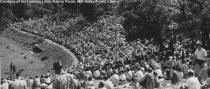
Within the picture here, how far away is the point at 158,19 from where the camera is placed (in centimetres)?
3766

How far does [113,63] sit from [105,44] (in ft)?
61.3

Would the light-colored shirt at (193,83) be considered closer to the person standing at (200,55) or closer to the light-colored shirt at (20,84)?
the person standing at (200,55)

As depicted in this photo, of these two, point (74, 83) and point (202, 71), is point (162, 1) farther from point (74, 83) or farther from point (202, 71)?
point (74, 83)

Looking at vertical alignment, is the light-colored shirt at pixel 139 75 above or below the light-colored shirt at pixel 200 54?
below

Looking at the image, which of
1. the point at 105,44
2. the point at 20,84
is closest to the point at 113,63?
the point at 20,84

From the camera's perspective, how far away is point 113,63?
32.7 metres

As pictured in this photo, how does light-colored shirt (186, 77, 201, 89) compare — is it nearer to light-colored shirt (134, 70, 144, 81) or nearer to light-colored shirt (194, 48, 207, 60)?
light-colored shirt (194, 48, 207, 60)

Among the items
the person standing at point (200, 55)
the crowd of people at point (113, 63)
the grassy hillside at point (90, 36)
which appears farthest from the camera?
the grassy hillside at point (90, 36)

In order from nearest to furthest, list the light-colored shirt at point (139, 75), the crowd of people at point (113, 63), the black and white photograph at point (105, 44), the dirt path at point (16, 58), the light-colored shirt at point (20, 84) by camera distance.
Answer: the light-colored shirt at point (20, 84), the crowd of people at point (113, 63), the black and white photograph at point (105, 44), the light-colored shirt at point (139, 75), the dirt path at point (16, 58)

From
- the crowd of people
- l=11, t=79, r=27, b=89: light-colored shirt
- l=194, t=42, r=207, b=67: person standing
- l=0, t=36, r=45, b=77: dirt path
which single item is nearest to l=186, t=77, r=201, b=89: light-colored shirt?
the crowd of people

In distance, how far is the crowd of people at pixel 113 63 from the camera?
18.6 m

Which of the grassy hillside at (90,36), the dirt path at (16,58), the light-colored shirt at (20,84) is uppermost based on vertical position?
the light-colored shirt at (20,84)

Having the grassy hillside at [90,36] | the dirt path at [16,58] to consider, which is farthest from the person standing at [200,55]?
the dirt path at [16,58]

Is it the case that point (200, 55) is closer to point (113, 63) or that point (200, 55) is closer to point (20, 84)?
point (20, 84)
